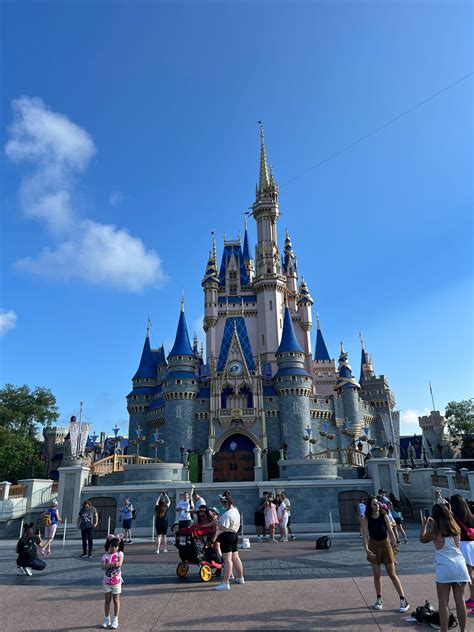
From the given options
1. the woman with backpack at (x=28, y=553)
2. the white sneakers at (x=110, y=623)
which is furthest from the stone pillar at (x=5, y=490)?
the white sneakers at (x=110, y=623)

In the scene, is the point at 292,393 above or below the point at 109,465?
above

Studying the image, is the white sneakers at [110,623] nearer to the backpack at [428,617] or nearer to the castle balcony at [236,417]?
the backpack at [428,617]

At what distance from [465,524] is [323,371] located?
5559 cm

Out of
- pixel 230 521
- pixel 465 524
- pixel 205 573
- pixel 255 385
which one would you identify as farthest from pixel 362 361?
pixel 465 524

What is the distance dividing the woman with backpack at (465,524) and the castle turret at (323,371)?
5323 centimetres

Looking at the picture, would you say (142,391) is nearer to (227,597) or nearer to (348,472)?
(348,472)

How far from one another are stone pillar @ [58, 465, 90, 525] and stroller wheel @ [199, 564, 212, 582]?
1759cm

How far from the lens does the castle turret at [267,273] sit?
5769cm

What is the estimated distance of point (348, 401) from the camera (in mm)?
54188

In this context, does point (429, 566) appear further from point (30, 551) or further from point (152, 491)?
point (152, 491)

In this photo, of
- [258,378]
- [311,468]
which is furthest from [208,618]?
[258,378]

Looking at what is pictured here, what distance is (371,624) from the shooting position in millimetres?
6695

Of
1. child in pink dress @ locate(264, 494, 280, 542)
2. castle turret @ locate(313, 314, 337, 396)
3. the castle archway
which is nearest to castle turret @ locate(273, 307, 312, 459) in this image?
the castle archway

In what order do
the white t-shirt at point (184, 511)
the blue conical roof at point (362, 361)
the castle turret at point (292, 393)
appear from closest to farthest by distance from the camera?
1. the white t-shirt at point (184, 511)
2. the castle turret at point (292, 393)
3. the blue conical roof at point (362, 361)
